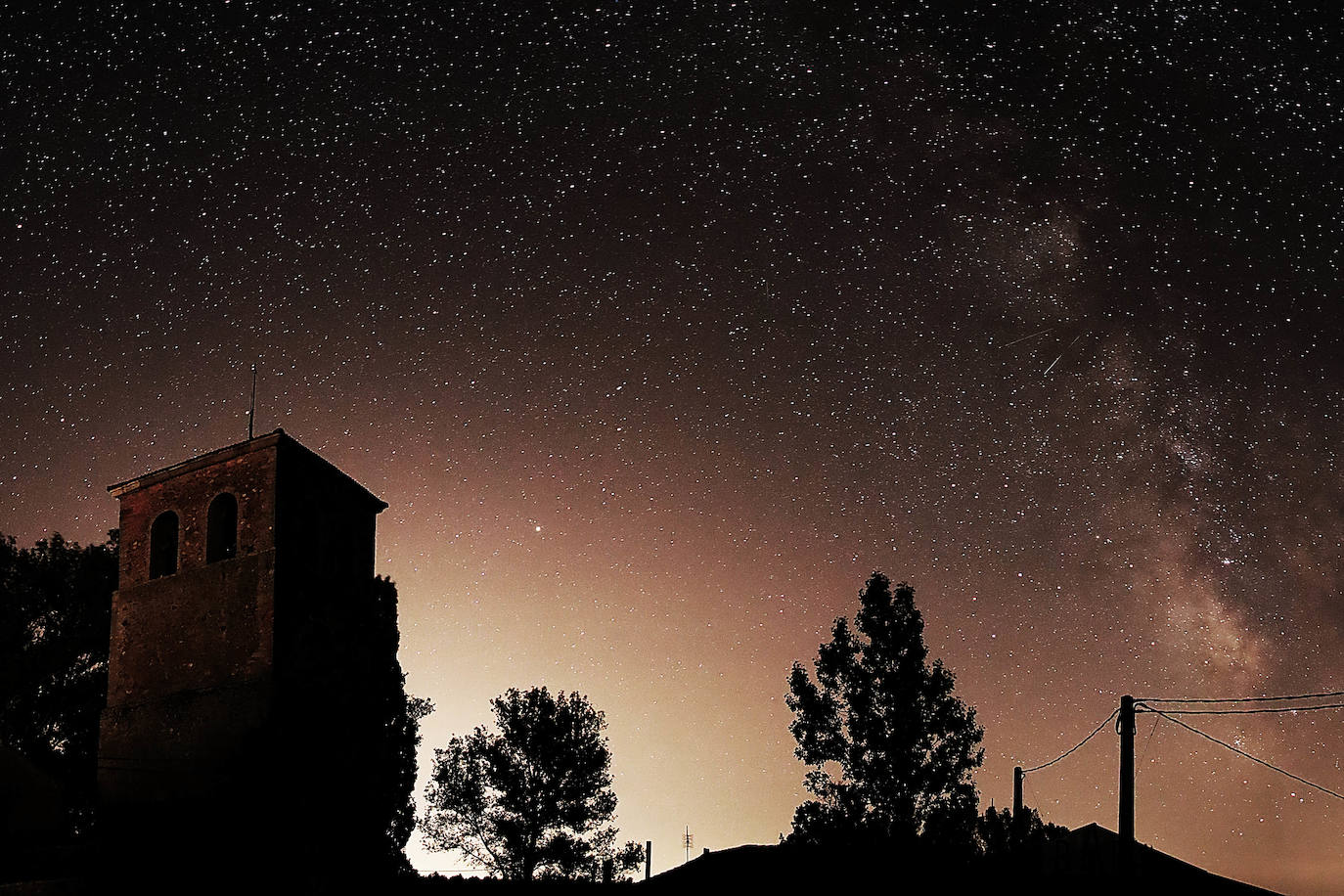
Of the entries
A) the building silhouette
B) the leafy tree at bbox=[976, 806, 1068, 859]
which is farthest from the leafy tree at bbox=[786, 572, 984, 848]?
the building silhouette

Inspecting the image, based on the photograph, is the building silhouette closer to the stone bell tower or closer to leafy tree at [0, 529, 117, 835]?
the stone bell tower

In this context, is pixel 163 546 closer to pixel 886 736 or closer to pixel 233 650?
pixel 233 650

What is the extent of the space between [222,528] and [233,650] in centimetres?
279

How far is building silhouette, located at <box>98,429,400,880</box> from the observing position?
2064cm

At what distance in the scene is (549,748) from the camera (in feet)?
138

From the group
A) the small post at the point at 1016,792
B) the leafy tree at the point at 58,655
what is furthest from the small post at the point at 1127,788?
the leafy tree at the point at 58,655

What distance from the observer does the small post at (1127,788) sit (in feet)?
53.7

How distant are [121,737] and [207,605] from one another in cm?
313

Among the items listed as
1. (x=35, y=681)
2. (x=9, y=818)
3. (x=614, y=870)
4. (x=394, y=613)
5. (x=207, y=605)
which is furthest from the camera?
(x=614, y=870)

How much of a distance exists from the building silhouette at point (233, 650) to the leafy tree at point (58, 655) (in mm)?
13135

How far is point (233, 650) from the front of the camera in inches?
840

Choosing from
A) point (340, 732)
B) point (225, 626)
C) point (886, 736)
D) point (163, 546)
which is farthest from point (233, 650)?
point (886, 736)

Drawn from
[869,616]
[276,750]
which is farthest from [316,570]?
[869,616]

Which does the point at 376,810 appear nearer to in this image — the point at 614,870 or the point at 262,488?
the point at 262,488
